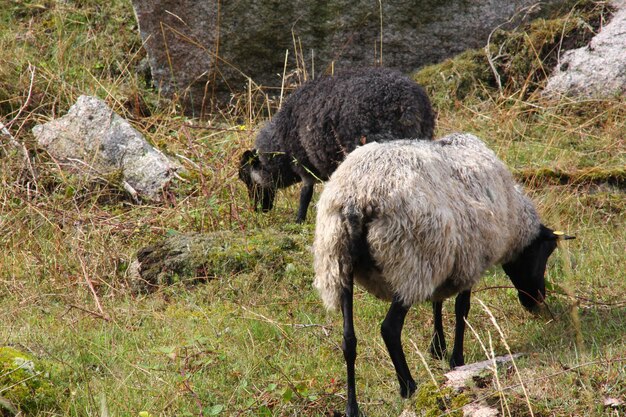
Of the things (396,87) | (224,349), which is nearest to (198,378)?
(224,349)

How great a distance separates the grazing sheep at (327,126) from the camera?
6.88m

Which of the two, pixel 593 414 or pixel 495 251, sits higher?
pixel 495 251

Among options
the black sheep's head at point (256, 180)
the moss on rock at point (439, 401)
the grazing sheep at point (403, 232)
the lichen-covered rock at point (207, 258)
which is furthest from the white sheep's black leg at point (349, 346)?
the black sheep's head at point (256, 180)

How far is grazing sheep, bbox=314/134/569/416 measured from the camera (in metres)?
4.55

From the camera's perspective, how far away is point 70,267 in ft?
23.3

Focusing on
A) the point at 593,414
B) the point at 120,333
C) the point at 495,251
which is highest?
the point at 495,251

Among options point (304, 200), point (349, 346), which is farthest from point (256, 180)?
point (349, 346)

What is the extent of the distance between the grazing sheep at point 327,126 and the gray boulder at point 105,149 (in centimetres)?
90

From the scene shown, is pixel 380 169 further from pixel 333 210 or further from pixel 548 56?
pixel 548 56

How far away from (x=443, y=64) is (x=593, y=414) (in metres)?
6.54

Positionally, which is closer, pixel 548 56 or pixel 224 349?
pixel 224 349

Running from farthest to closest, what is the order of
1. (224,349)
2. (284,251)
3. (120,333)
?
1. (284,251)
2. (120,333)
3. (224,349)

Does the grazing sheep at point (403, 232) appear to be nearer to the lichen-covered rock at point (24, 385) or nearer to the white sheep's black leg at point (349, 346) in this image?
the white sheep's black leg at point (349, 346)

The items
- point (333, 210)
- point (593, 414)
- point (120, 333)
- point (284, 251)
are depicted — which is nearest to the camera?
point (593, 414)
